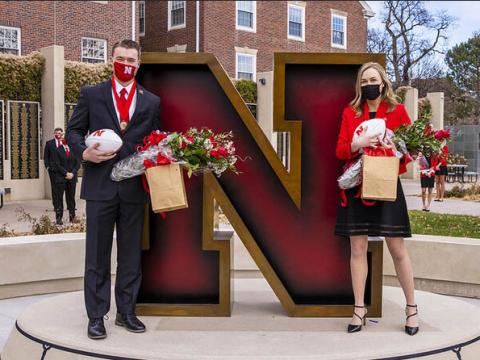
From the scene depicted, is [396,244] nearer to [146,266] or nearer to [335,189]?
[335,189]

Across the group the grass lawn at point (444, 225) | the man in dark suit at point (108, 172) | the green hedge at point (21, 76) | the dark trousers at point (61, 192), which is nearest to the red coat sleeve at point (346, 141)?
the man in dark suit at point (108, 172)

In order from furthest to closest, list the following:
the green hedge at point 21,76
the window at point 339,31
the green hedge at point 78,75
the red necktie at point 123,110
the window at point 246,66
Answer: the window at point 339,31 → the window at point 246,66 → the green hedge at point 78,75 → the green hedge at point 21,76 → the red necktie at point 123,110

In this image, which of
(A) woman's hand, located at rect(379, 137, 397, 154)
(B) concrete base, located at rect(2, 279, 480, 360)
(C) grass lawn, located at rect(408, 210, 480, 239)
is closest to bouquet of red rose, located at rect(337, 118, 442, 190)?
(A) woman's hand, located at rect(379, 137, 397, 154)

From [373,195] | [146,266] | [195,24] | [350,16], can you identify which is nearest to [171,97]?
[146,266]

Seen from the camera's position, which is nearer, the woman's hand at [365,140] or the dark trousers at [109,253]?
the woman's hand at [365,140]

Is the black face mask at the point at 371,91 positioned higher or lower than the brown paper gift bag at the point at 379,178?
higher

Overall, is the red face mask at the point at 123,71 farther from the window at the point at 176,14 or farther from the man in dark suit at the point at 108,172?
the window at the point at 176,14

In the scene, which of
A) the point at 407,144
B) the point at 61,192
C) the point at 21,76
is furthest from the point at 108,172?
the point at 21,76

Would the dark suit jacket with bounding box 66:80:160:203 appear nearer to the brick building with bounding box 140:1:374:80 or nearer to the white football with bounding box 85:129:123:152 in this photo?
the white football with bounding box 85:129:123:152

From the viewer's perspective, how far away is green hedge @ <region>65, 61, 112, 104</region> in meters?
17.6

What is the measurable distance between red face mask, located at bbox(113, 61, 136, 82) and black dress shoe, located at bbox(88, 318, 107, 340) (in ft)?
5.45

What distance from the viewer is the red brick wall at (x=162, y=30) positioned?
26609 millimetres

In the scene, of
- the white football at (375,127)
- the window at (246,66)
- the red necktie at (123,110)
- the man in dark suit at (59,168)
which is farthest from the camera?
the window at (246,66)

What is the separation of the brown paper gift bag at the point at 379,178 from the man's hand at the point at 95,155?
1.67 meters
